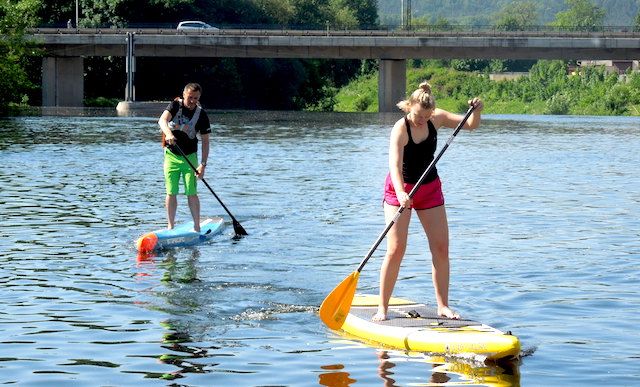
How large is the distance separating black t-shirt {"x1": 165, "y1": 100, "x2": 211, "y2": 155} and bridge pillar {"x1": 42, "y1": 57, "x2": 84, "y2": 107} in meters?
76.5

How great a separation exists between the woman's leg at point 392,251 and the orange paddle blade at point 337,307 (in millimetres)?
279

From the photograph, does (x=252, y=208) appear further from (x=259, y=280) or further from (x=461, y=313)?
(x=461, y=313)

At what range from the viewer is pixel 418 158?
1112 cm

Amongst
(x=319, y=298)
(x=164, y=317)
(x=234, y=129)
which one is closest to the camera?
(x=164, y=317)

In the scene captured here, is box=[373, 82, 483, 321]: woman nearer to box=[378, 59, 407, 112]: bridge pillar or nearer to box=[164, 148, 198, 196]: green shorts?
box=[164, 148, 198, 196]: green shorts

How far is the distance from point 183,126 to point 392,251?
19.0 ft

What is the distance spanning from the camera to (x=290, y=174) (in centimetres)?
3177

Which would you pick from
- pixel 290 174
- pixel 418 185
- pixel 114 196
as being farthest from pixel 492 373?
pixel 290 174

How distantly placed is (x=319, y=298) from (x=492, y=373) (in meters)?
3.50

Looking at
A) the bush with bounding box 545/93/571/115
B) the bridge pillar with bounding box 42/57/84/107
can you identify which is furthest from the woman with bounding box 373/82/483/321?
the bush with bounding box 545/93/571/115

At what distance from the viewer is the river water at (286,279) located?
33.9 ft

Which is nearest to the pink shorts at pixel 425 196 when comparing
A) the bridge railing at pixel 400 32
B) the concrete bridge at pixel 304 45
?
the concrete bridge at pixel 304 45

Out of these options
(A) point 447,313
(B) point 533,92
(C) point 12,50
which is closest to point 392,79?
(B) point 533,92

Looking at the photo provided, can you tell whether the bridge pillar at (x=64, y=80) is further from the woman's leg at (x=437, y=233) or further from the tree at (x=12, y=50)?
the woman's leg at (x=437, y=233)
